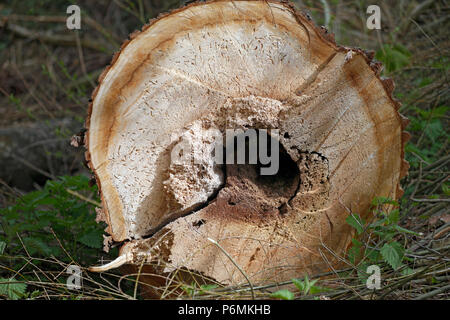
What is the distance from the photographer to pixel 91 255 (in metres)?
2.35

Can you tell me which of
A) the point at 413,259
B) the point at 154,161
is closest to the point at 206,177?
the point at 154,161

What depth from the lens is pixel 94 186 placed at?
7.92 ft

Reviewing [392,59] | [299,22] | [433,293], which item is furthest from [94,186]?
[392,59]

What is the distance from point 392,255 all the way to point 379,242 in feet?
0.43

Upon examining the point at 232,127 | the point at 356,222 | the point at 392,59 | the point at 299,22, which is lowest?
the point at 356,222

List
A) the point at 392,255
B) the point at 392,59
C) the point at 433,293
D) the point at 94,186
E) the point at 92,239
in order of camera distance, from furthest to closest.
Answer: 1. the point at 392,59
2. the point at 94,186
3. the point at 92,239
4. the point at 392,255
5. the point at 433,293

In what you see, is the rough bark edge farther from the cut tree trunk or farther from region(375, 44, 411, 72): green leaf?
region(375, 44, 411, 72): green leaf

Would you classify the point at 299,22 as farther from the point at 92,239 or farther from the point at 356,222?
the point at 92,239

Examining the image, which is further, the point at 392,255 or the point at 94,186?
the point at 94,186

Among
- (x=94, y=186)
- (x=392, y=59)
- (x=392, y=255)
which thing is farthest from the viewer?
(x=392, y=59)

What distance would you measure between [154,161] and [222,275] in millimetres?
495

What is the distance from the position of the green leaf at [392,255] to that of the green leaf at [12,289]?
128cm
